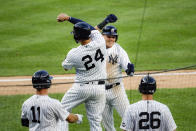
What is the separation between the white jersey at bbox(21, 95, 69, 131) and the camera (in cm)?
519

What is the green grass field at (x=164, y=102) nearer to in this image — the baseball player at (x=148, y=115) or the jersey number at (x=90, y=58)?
the jersey number at (x=90, y=58)

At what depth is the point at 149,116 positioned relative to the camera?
503 cm

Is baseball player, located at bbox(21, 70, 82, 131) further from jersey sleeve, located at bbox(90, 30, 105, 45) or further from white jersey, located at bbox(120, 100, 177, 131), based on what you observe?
jersey sleeve, located at bbox(90, 30, 105, 45)

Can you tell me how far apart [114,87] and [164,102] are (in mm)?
2291

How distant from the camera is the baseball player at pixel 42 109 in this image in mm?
5191

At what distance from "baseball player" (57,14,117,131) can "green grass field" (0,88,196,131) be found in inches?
54.8

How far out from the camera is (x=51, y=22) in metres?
16.2

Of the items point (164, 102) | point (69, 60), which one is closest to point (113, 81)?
point (69, 60)

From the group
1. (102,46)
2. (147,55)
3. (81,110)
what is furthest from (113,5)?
(102,46)

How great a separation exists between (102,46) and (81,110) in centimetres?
269

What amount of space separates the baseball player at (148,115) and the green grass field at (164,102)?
272 cm

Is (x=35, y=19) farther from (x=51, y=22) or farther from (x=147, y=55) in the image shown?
(x=147, y=55)

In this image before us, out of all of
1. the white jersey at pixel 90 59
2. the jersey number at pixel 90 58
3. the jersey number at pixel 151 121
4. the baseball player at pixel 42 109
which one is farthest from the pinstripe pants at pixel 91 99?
the jersey number at pixel 151 121

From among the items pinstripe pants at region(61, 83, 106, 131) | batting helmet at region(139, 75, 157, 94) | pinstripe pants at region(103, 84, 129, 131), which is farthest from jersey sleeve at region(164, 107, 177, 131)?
pinstripe pants at region(103, 84, 129, 131)
